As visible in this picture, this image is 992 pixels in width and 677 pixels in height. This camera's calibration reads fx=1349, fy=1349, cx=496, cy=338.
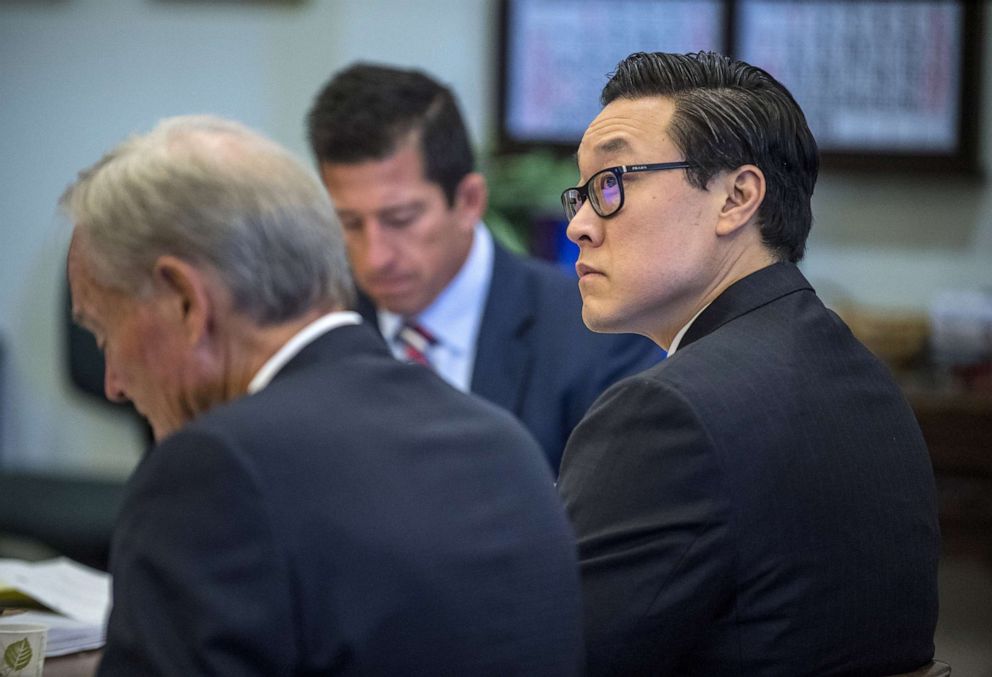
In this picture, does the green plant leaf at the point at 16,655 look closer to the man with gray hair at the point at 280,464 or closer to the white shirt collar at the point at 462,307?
the man with gray hair at the point at 280,464

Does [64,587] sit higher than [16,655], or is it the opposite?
[16,655]

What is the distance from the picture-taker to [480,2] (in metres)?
4.36

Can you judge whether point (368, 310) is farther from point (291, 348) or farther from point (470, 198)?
point (291, 348)

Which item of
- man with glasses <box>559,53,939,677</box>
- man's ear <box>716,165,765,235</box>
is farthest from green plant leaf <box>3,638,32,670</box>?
man's ear <box>716,165,765,235</box>

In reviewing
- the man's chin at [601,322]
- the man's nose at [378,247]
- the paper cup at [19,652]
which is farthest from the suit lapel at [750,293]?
the man's nose at [378,247]

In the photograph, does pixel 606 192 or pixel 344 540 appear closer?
pixel 344 540

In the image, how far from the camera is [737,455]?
1386mm

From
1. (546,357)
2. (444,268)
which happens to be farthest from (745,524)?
(444,268)

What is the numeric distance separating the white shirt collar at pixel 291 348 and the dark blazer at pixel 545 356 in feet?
4.32

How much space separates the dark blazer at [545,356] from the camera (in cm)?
254

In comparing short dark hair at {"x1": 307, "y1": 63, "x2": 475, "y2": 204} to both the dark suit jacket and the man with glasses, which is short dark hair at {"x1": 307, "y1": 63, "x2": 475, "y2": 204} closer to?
the man with glasses

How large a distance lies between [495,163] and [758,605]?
3094 millimetres

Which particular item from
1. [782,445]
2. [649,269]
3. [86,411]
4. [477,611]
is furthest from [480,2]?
[477,611]

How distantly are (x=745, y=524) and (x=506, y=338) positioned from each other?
1.29 m
